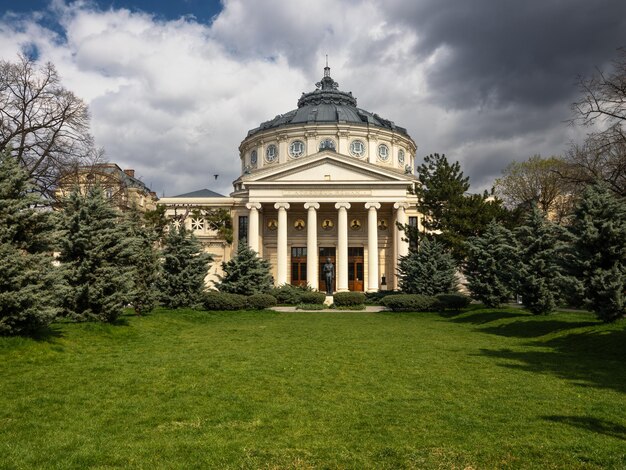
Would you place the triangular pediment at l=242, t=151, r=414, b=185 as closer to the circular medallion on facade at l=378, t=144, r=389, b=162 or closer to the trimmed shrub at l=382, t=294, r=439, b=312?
the circular medallion on facade at l=378, t=144, r=389, b=162

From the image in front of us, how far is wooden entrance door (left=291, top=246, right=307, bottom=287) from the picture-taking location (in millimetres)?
53344

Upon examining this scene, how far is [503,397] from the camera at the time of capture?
9109 millimetres

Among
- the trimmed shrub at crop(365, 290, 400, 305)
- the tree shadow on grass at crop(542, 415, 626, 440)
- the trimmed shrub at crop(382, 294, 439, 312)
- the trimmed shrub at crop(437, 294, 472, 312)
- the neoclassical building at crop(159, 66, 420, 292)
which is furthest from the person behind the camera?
the neoclassical building at crop(159, 66, 420, 292)

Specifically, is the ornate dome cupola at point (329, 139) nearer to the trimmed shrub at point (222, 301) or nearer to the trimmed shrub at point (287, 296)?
the trimmed shrub at point (287, 296)

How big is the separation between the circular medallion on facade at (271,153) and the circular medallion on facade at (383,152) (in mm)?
12131

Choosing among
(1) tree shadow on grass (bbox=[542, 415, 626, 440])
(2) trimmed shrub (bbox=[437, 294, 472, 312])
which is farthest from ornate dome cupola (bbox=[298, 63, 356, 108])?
(1) tree shadow on grass (bbox=[542, 415, 626, 440])

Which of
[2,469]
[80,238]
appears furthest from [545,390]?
[80,238]

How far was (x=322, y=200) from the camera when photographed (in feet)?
159

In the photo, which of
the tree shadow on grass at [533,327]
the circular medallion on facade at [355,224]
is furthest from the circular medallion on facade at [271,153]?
the tree shadow on grass at [533,327]

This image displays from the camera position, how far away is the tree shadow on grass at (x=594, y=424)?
6.96m

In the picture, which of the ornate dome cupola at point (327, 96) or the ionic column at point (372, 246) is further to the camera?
the ornate dome cupola at point (327, 96)

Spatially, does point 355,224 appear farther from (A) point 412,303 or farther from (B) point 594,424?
(B) point 594,424

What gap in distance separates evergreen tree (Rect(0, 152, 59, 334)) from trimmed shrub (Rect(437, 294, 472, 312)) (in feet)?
74.1

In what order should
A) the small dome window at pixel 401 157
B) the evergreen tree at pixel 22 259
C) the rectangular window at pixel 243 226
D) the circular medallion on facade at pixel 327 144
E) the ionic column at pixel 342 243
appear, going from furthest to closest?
the small dome window at pixel 401 157
the circular medallion on facade at pixel 327 144
the rectangular window at pixel 243 226
the ionic column at pixel 342 243
the evergreen tree at pixel 22 259
